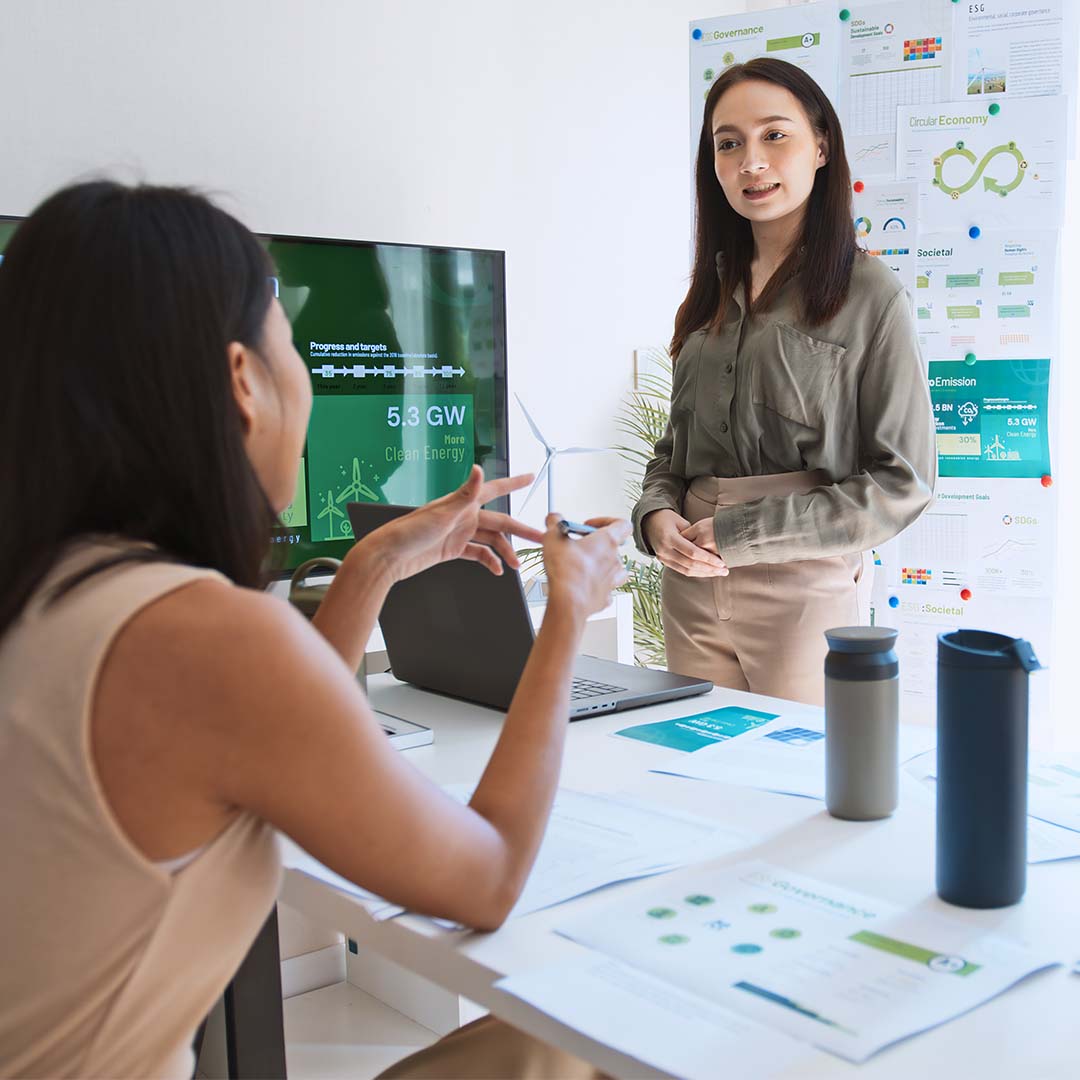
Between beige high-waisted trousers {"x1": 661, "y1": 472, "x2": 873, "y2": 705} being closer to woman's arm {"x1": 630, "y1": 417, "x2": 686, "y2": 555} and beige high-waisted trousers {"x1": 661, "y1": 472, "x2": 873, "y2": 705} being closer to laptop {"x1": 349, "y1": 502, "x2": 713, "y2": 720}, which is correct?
woman's arm {"x1": 630, "y1": 417, "x2": 686, "y2": 555}

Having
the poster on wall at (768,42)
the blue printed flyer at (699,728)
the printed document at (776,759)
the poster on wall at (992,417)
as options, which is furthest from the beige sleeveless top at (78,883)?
the poster on wall at (768,42)

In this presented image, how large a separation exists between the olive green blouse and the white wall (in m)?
1.34

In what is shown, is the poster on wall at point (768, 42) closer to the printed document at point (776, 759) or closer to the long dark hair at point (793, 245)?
the long dark hair at point (793, 245)

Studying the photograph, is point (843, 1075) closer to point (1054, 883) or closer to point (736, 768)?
point (1054, 883)

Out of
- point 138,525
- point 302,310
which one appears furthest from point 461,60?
point 138,525

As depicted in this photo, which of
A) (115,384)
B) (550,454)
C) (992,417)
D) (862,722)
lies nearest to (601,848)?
(862,722)

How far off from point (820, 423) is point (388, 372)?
1336 mm

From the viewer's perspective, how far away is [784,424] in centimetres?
212

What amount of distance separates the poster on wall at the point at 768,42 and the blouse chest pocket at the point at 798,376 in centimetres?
146

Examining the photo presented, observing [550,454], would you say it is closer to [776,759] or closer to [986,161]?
[986,161]

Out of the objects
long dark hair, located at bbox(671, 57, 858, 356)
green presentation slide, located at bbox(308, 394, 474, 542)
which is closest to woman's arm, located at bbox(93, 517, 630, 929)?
long dark hair, located at bbox(671, 57, 858, 356)

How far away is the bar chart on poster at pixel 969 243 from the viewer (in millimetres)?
3045

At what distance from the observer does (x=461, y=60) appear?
354cm

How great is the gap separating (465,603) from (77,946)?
3.09 feet
